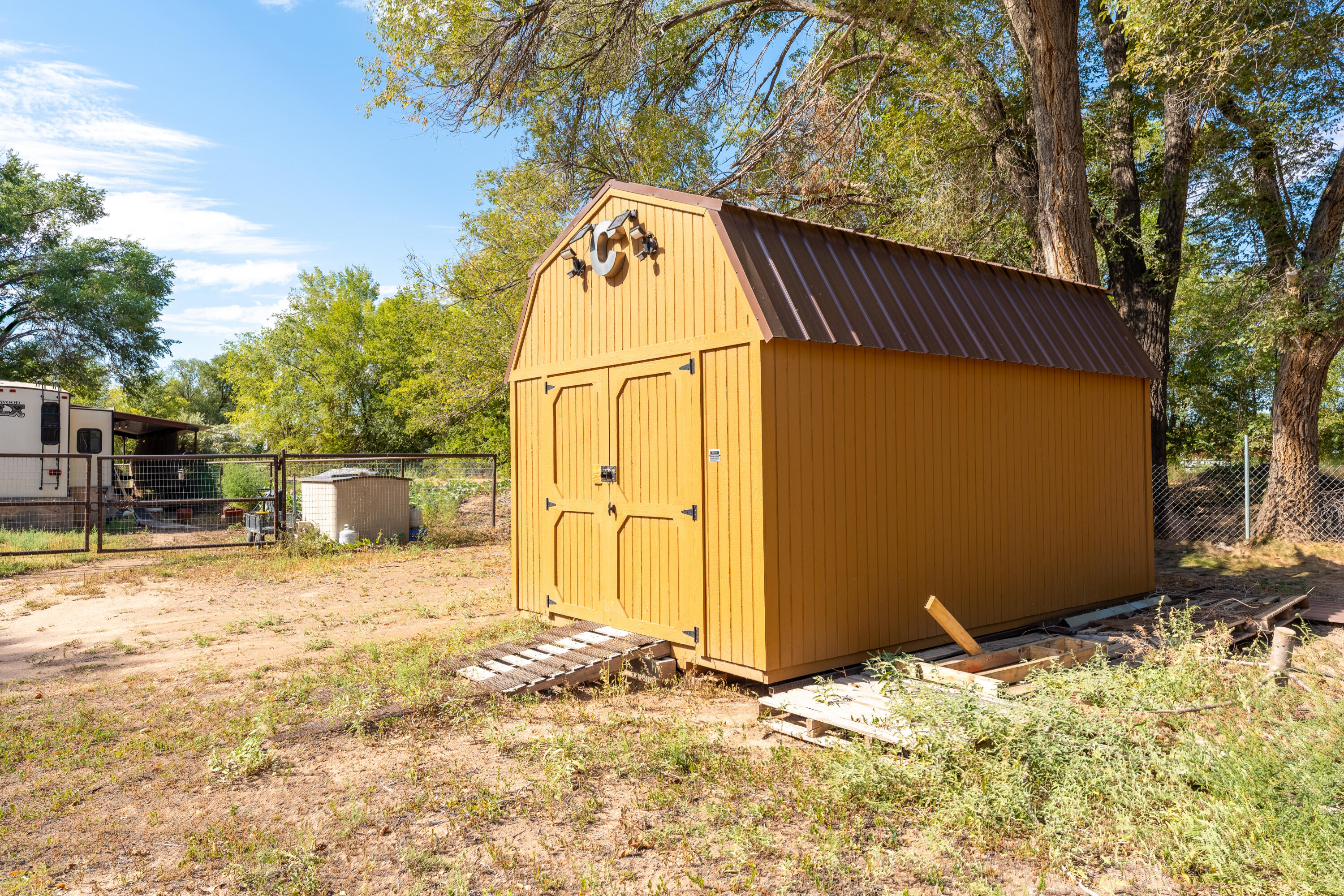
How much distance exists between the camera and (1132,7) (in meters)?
9.70

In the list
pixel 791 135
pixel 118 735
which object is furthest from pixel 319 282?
pixel 118 735

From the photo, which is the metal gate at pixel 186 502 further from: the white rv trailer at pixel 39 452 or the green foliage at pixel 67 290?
the green foliage at pixel 67 290

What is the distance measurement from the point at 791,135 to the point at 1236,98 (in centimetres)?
683

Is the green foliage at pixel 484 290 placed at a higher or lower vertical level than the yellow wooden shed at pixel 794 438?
higher

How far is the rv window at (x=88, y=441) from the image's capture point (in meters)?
18.3

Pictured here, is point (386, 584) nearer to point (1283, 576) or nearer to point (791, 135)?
point (791, 135)

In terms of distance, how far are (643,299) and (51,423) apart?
16.3 m

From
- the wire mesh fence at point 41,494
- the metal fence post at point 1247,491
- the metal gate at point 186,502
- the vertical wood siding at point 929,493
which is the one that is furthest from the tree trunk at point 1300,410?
the wire mesh fence at point 41,494

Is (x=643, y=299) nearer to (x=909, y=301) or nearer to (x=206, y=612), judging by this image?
(x=909, y=301)

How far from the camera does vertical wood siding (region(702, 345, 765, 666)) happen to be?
18.4ft

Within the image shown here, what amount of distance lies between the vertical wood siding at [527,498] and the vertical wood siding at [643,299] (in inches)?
14.1

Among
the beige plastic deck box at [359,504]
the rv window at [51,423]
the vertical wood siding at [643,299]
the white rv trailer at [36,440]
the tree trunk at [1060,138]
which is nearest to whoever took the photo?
the vertical wood siding at [643,299]

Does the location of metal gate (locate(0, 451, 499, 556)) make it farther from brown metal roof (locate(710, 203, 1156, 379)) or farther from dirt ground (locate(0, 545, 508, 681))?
brown metal roof (locate(710, 203, 1156, 379))

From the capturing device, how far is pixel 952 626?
586cm
